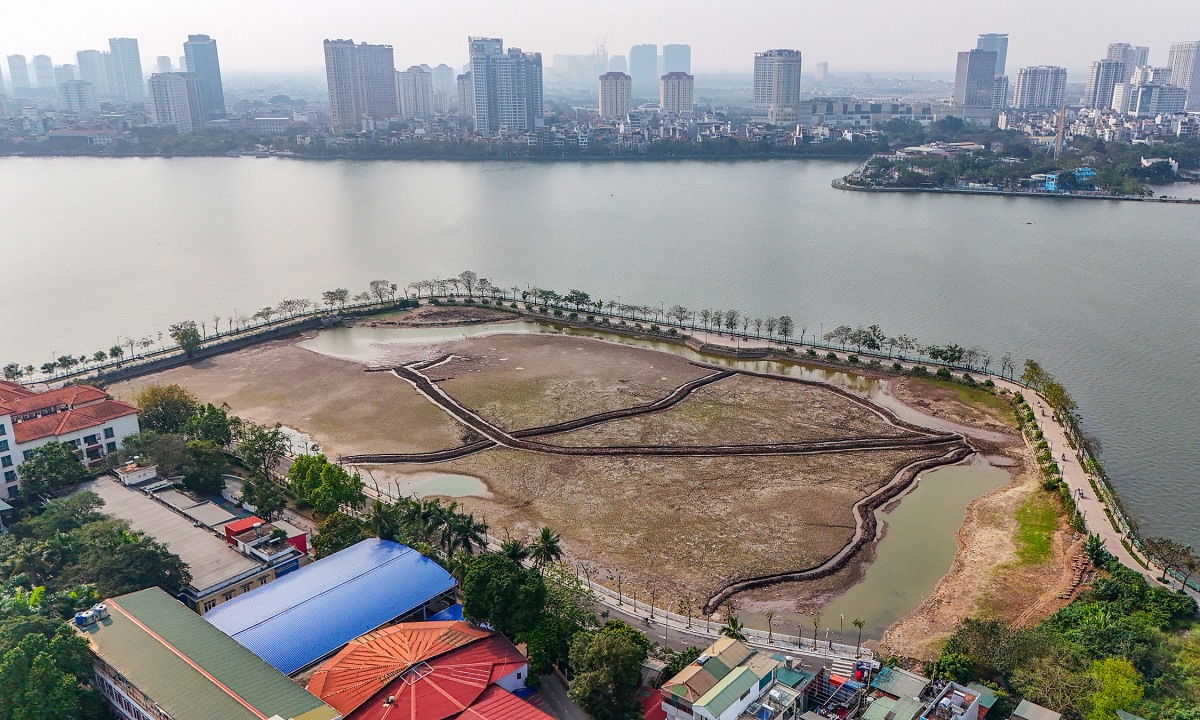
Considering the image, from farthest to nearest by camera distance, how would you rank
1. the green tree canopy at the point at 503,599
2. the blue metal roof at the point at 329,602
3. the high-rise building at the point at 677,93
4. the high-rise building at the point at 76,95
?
1. the high-rise building at the point at 677,93
2. the high-rise building at the point at 76,95
3. the green tree canopy at the point at 503,599
4. the blue metal roof at the point at 329,602

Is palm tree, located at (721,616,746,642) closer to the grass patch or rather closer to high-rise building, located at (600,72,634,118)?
the grass patch

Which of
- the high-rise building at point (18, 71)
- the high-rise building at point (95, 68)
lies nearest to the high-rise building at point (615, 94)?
the high-rise building at point (95, 68)

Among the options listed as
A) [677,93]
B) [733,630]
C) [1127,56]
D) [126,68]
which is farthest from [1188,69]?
[126,68]

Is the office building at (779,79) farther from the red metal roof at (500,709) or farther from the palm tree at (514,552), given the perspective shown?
the red metal roof at (500,709)

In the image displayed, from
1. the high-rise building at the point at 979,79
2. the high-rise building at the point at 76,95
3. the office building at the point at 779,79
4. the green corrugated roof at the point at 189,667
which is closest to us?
the green corrugated roof at the point at 189,667

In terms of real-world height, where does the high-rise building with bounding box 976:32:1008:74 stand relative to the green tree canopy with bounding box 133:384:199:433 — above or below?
above

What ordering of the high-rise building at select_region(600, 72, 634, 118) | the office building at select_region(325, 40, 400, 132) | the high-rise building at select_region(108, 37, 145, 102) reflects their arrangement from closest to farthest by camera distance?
1. the office building at select_region(325, 40, 400, 132)
2. the high-rise building at select_region(600, 72, 634, 118)
3. the high-rise building at select_region(108, 37, 145, 102)

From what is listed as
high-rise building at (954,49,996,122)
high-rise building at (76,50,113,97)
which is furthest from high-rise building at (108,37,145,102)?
high-rise building at (954,49,996,122)
